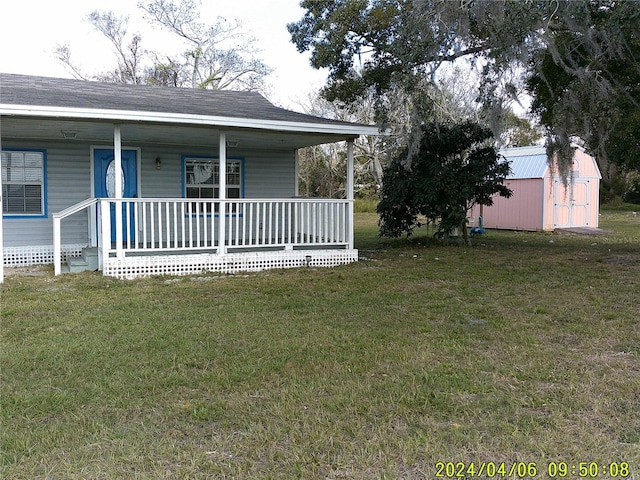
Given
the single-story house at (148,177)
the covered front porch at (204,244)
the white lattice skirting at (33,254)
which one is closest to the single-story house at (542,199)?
the covered front porch at (204,244)

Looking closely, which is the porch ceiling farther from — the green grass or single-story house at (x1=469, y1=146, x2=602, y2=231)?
single-story house at (x1=469, y1=146, x2=602, y2=231)

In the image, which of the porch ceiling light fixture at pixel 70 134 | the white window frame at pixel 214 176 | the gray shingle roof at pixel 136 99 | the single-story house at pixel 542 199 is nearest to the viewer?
the gray shingle roof at pixel 136 99

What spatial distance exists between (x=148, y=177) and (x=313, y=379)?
7677mm

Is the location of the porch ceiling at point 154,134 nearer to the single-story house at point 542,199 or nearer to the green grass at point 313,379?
the green grass at point 313,379

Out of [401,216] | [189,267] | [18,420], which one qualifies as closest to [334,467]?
[18,420]

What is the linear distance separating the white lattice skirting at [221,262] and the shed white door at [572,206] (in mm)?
10677

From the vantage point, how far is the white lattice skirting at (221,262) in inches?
318

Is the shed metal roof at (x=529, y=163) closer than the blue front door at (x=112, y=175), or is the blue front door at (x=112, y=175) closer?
the blue front door at (x=112, y=175)

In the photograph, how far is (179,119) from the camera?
797 centimetres

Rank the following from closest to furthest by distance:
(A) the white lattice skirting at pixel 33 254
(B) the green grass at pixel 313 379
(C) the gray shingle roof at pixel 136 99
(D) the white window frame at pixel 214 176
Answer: (B) the green grass at pixel 313 379
(C) the gray shingle roof at pixel 136 99
(A) the white lattice skirting at pixel 33 254
(D) the white window frame at pixel 214 176

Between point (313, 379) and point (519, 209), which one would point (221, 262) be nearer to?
point (313, 379)

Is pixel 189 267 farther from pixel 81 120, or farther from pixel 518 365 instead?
pixel 518 365

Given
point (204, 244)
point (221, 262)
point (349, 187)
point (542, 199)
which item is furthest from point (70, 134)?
point (542, 199)

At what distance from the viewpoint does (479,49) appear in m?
9.32
